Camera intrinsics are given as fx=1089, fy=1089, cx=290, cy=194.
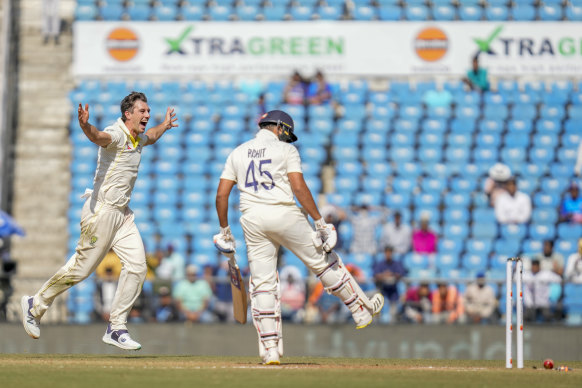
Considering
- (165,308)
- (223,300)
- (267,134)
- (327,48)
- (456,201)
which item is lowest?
(165,308)

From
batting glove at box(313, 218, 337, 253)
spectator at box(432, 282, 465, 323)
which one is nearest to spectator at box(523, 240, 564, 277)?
spectator at box(432, 282, 465, 323)

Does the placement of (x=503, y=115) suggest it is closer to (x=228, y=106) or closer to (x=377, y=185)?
(x=377, y=185)

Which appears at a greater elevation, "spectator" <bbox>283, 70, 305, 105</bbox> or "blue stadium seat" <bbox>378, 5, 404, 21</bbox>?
"blue stadium seat" <bbox>378, 5, 404, 21</bbox>

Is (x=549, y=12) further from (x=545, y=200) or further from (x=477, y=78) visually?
(x=545, y=200)

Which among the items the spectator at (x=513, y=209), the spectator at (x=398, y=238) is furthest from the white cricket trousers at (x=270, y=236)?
the spectator at (x=513, y=209)

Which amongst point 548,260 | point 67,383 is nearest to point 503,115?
point 548,260

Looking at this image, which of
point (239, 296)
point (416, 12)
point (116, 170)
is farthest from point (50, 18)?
point (239, 296)

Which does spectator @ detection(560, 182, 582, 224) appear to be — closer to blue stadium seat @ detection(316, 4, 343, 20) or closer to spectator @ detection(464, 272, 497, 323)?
spectator @ detection(464, 272, 497, 323)

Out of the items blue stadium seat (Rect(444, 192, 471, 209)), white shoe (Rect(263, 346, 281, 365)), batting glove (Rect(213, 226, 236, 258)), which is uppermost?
blue stadium seat (Rect(444, 192, 471, 209))
